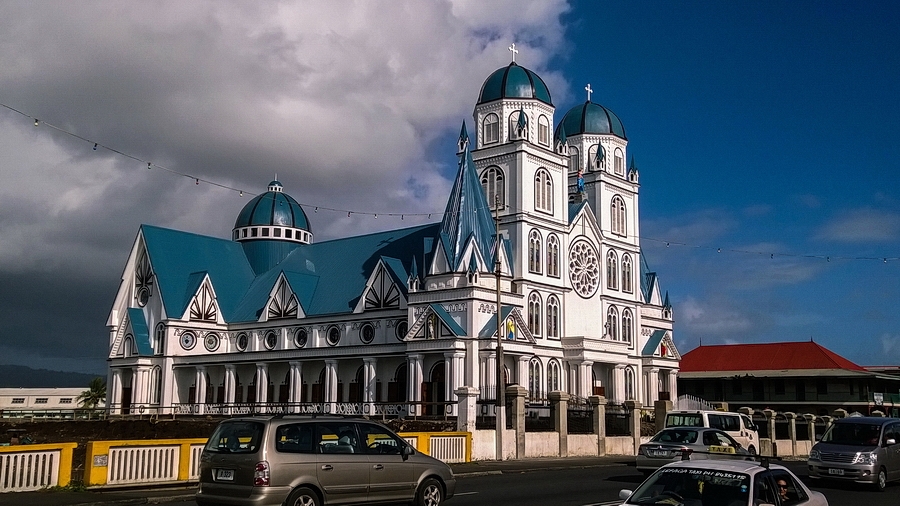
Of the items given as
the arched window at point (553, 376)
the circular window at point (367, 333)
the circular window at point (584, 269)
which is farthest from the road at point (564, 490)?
the circular window at point (584, 269)

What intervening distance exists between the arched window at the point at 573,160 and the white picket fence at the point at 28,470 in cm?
5019

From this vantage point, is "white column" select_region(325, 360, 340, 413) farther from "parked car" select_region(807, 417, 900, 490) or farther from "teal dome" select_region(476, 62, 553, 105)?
"parked car" select_region(807, 417, 900, 490)

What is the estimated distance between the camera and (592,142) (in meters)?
65.6

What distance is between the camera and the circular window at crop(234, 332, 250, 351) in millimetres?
63438

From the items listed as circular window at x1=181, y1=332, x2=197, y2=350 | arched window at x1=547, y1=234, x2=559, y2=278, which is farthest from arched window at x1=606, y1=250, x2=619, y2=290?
circular window at x1=181, y1=332, x2=197, y2=350

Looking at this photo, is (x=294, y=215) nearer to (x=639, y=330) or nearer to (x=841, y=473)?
(x=639, y=330)

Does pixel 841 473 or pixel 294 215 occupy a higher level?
pixel 294 215

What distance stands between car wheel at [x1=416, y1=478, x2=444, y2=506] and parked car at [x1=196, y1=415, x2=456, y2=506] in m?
0.02

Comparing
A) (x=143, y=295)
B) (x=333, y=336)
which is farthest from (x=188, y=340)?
(x=333, y=336)

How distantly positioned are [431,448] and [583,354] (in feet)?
96.3

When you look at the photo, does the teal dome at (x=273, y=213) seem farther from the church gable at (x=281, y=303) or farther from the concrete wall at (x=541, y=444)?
the concrete wall at (x=541, y=444)

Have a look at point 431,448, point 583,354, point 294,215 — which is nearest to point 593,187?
point 583,354

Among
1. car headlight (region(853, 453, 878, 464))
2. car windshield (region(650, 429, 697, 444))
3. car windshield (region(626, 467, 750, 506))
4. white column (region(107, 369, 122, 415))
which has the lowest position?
car headlight (region(853, 453, 878, 464))

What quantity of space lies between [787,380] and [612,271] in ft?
59.3
